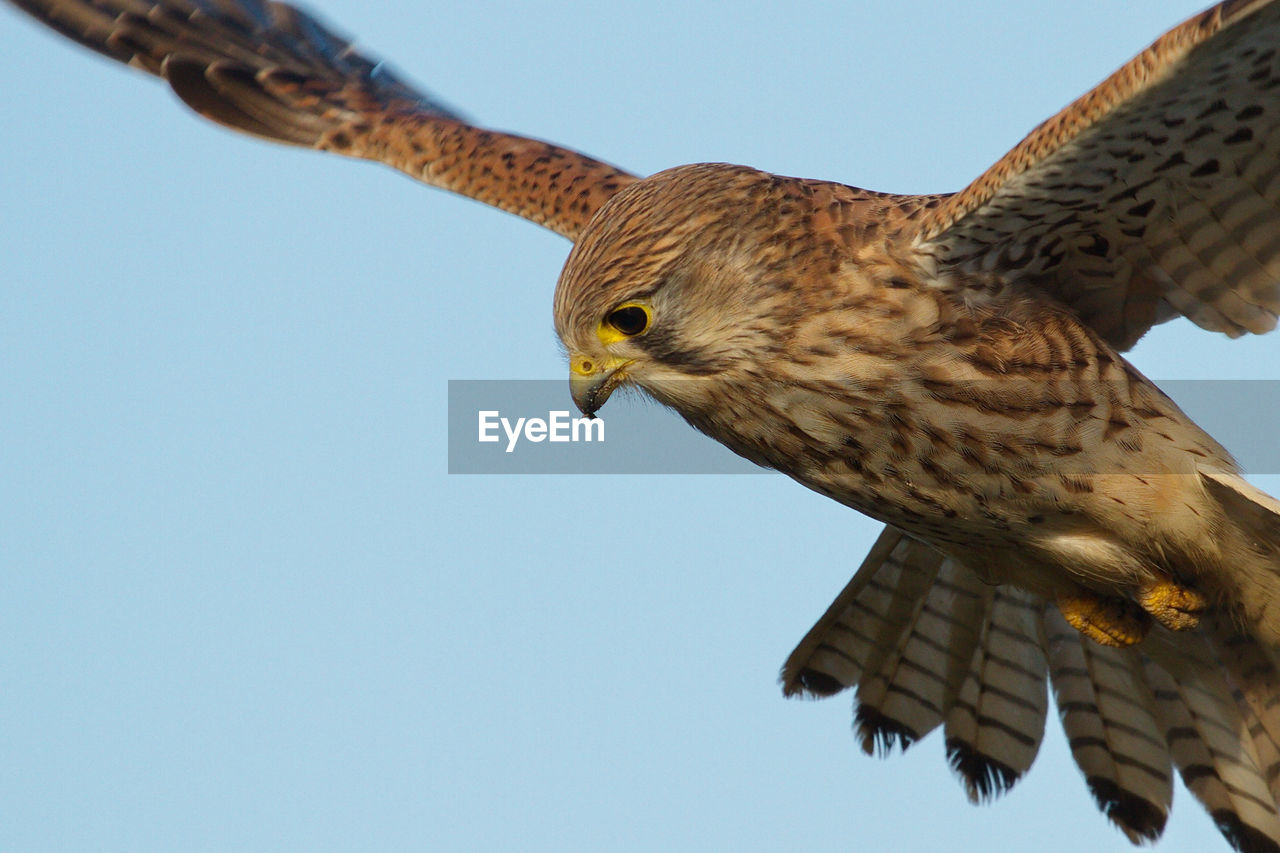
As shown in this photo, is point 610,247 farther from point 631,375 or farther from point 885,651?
point 885,651

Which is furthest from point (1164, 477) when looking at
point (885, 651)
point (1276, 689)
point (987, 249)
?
point (885, 651)

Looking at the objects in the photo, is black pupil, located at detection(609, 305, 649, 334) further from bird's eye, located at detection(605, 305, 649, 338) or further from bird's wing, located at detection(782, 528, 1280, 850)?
bird's wing, located at detection(782, 528, 1280, 850)

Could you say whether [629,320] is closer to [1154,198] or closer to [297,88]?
[1154,198]

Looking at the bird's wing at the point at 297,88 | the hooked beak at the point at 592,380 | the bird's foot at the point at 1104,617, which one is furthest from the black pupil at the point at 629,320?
the bird's wing at the point at 297,88

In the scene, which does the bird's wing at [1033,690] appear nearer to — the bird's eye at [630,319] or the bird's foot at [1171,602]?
the bird's foot at [1171,602]

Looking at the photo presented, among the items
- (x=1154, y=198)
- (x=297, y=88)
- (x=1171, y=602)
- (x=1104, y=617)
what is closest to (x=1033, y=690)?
(x=1104, y=617)

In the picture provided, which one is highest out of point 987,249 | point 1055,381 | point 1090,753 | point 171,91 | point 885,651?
point 171,91
